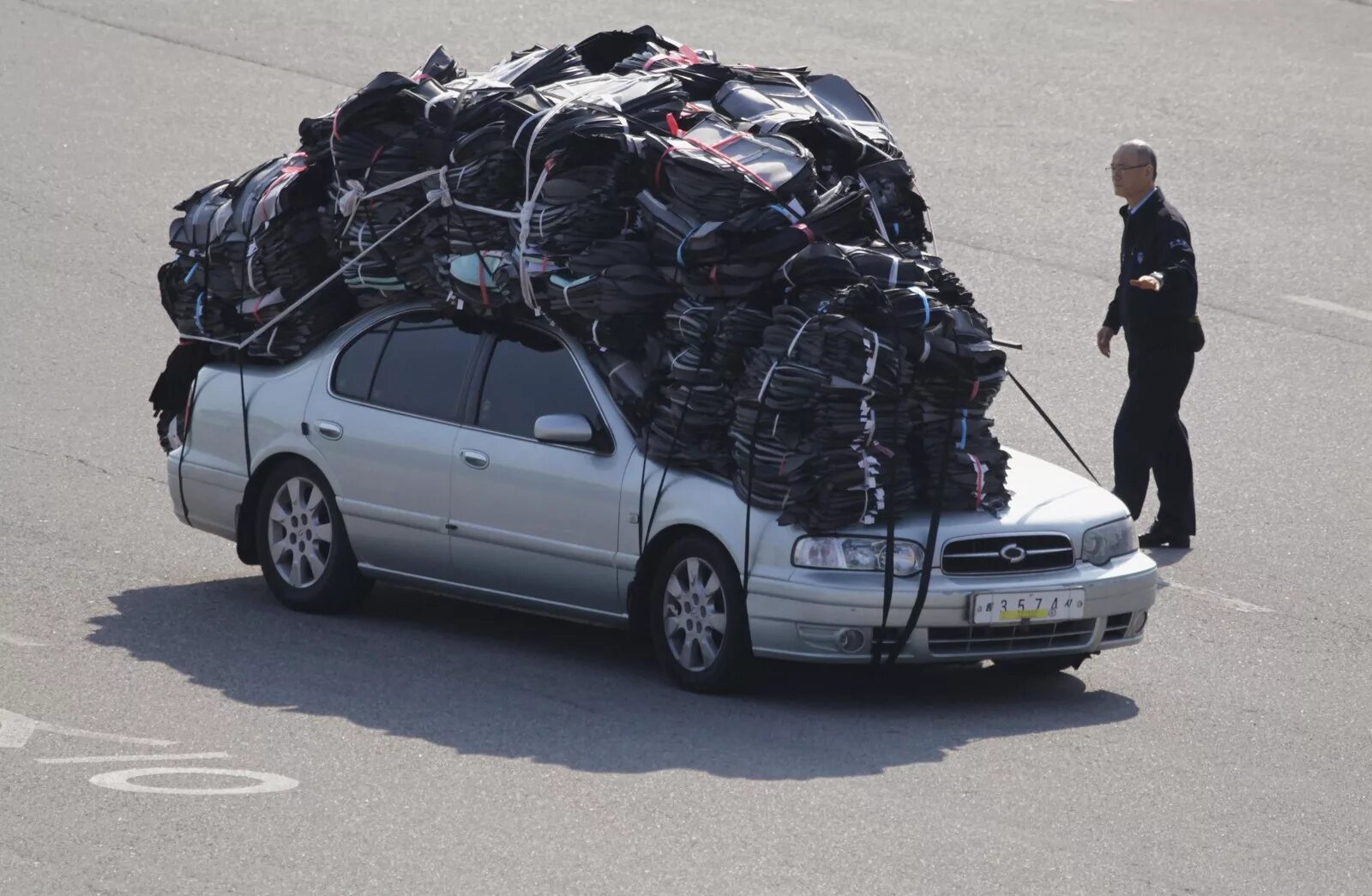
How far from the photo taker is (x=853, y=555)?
8758 millimetres

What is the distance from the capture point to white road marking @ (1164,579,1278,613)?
35.4 feet

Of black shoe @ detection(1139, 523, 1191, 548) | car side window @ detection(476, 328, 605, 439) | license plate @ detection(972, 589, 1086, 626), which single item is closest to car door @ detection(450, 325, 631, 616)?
car side window @ detection(476, 328, 605, 439)

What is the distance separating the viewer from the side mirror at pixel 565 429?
9.40 m

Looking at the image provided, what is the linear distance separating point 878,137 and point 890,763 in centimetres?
335

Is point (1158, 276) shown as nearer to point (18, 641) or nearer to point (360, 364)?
point (360, 364)

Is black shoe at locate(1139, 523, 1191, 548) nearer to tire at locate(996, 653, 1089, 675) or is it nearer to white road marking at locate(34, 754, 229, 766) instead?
tire at locate(996, 653, 1089, 675)

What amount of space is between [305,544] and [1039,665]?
141 inches

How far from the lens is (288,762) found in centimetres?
805

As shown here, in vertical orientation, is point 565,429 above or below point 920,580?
above

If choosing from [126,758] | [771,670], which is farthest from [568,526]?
[126,758]

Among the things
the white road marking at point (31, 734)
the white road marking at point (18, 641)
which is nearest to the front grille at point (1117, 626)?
the white road marking at point (31, 734)

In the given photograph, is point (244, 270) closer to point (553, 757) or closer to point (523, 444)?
point (523, 444)

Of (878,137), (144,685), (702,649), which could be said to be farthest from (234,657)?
(878,137)

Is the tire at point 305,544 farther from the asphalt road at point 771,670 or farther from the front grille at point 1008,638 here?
the front grille at point 1008,638
